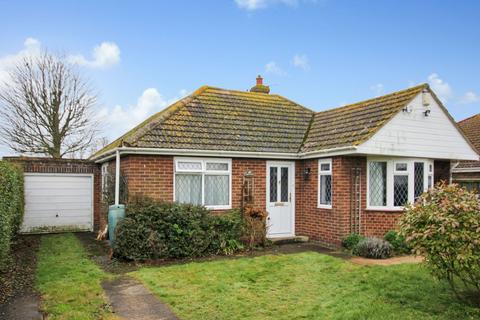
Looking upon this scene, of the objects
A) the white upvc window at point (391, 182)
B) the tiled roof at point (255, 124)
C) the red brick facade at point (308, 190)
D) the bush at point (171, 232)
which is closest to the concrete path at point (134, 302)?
the bush at point (171, 232)

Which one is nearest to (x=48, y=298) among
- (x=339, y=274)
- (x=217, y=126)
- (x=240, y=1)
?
(x=339, y=274)

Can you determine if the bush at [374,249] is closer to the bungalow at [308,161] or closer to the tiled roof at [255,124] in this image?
the bungalow at [308,161]

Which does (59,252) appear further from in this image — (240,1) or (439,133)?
(439,133)

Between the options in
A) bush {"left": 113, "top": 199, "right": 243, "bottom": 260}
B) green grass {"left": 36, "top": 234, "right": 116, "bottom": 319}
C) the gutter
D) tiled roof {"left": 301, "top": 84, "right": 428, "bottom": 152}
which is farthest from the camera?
tiled roof {"left": 301, "top": 84, "right": 428, "bottom": 152}

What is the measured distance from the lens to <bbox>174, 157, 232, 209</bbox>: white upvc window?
36.9 feet

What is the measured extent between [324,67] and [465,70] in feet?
15.4

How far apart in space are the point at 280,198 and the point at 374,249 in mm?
3625

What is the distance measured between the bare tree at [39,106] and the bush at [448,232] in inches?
793

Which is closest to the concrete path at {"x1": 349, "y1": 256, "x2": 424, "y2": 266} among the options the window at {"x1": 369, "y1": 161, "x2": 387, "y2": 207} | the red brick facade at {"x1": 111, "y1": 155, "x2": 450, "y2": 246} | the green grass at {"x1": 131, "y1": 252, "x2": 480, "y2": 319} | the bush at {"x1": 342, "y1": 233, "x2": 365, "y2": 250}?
the green grass at {"x1": 131, "y1": 252, "x2": 480, "y2": 319}

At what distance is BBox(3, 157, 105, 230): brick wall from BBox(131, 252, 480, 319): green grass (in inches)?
318

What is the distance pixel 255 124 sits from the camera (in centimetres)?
1338

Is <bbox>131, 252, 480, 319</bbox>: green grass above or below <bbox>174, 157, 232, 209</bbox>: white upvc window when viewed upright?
below

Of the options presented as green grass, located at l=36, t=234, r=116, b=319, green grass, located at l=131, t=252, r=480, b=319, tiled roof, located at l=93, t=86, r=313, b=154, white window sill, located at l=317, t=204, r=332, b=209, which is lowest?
green grass, located at l=36, t=234, r=116, b=319

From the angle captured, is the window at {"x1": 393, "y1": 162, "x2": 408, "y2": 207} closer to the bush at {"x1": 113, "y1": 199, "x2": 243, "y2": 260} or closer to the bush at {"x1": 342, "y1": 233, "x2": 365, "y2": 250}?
the bush at {"x1": 342, "y1": 233, "x2": 365, "y2": 250}
